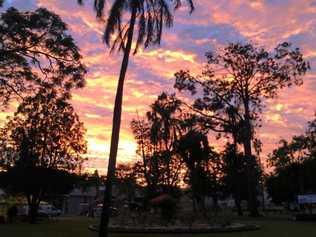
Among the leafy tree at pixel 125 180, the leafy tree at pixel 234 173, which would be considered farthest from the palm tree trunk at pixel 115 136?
the leafy tree at pixel 125 180

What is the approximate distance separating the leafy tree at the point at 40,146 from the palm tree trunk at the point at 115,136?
865 inches

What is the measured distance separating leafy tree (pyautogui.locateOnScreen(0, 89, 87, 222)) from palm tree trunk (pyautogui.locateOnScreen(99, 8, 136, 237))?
72.1 ft

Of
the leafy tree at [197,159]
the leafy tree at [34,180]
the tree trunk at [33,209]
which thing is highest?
the leafy tree at [197,159]

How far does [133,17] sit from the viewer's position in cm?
2883

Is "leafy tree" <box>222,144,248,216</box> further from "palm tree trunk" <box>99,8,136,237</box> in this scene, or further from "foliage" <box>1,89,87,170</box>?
"palm tree trunk" <box>99,8,136,237</box>

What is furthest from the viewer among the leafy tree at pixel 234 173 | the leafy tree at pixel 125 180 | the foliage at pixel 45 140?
the leafy tree at pixel 125 180

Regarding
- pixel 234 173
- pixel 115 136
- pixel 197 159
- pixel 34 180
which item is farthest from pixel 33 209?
pixel 234 173

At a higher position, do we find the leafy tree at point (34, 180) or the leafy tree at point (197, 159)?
the leafy tree at point (197, 159)

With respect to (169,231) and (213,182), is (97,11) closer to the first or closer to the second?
(169,231)

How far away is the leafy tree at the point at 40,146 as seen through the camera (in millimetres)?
A: 51500

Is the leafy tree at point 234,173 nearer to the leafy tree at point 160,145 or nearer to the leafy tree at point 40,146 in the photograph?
the leafy tree at point 160,145

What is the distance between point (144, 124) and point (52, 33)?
49.3 meters

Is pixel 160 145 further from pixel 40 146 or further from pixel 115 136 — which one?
pixel 115 136

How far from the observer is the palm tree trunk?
86.8 feet
